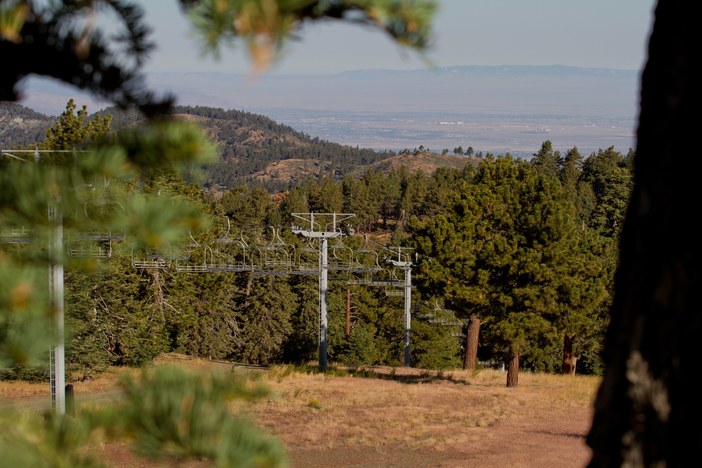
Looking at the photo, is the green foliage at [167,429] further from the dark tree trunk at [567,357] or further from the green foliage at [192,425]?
the dark tree trunk at [567,357]

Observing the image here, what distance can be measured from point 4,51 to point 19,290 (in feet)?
2.24

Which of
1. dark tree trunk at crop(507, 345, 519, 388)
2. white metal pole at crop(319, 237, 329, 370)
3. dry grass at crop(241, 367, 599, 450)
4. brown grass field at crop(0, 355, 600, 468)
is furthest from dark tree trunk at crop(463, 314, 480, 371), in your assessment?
white metal pole at crop(319, 237, 329, 370)

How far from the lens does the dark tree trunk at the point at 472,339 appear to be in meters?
29.0

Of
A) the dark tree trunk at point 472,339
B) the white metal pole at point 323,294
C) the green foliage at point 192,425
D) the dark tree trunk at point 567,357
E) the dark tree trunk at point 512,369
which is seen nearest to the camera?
the green foliage at point 192,425

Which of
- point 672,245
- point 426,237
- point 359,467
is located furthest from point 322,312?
point 672,245

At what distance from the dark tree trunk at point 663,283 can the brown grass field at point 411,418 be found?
9.69 meters

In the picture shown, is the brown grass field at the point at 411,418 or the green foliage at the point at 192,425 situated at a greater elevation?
the green foliage at the point at 192,425

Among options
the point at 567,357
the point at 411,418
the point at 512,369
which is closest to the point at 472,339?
the point at 512,369

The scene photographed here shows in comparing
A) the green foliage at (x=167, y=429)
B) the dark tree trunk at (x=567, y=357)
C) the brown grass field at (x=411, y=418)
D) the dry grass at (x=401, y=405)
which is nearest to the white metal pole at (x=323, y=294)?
the brown grass field at (x=411, y=418)

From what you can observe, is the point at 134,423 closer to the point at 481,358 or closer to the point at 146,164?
the point at 146,164

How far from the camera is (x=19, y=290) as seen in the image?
6.68ft

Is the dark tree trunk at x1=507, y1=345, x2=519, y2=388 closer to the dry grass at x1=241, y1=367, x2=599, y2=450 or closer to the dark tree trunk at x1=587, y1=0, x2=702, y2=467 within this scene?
the dry grass at x1=241, y1=367, x2=599, y2=450

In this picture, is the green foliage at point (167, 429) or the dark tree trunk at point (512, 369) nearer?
the green foliage at point (167, 429)

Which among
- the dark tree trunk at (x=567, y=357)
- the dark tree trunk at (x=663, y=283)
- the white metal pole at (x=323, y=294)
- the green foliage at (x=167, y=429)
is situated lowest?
the dark tree trunk at (x=567, y=357)
